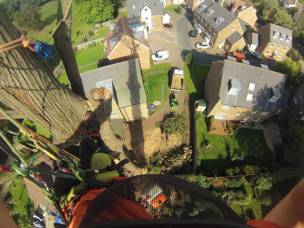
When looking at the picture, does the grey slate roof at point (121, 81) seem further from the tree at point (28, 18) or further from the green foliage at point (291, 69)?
the tree at point (28, 18)

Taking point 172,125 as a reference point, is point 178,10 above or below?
above

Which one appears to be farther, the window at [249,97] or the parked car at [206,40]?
the parked car at [206,40]

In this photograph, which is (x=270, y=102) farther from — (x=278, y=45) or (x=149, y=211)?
(x=149, y=211)

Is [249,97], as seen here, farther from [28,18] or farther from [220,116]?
[28,18]

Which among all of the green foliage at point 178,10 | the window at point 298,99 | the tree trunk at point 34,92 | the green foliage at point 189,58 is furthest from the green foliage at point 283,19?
the tree trunk at point 34,92

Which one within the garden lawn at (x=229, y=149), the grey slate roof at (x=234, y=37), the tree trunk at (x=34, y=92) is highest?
the tree trunk at (x=34, y=92)

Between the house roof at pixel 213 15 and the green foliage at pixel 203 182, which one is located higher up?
the house roof at pixel 213 15

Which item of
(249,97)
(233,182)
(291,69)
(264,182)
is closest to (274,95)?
(249,97)
